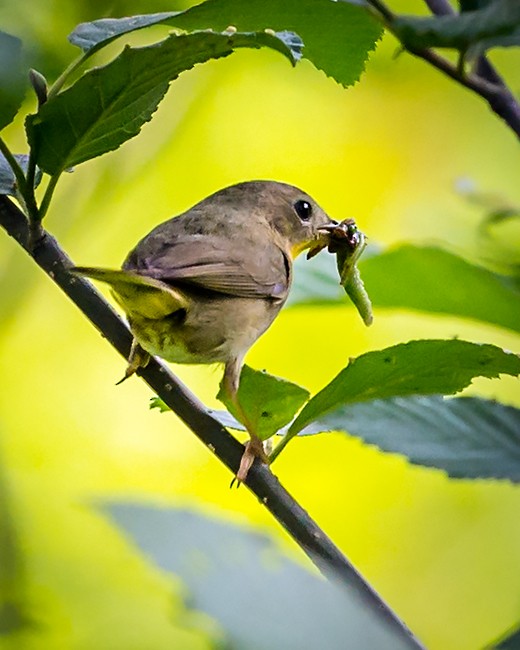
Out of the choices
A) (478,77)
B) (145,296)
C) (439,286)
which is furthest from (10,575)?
(478,77)

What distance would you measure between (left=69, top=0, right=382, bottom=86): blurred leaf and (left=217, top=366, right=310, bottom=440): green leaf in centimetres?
44

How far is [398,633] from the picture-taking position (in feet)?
3.27

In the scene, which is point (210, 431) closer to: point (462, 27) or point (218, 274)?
point (462, 27)

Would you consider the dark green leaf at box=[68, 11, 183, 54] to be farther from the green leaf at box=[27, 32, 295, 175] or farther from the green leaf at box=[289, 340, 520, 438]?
the green leaf at box=[289, 340, 520, 438]

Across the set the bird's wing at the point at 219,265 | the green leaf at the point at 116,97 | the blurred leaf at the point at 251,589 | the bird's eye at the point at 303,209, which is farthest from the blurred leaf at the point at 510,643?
the bird's eye at the point at 303,209

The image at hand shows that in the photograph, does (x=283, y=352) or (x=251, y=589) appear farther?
(x=283, y=352)

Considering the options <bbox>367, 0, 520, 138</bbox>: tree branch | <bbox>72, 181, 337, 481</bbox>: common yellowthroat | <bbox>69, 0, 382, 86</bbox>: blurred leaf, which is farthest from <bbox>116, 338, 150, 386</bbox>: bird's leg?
<bbox>367, 0, 520, 138</bbox>: tree branch

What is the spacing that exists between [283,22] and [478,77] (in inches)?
13.9

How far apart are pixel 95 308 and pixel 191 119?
2.68m

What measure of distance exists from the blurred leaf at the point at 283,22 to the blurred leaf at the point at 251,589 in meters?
0.63

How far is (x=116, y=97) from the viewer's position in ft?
3.72

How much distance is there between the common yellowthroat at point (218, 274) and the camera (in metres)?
1.95

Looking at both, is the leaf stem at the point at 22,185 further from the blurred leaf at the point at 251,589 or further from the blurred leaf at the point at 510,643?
the blurred leaf at the point at 510,643

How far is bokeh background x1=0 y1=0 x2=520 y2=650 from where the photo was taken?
3.17 meters
